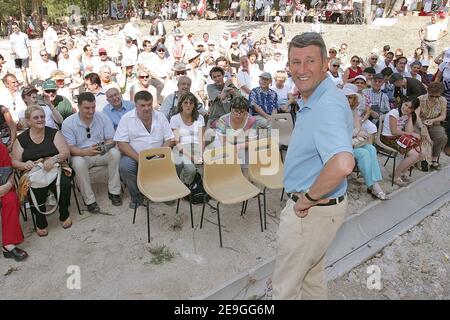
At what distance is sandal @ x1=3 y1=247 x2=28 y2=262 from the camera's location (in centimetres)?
356

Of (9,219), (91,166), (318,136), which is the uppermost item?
(318,136)

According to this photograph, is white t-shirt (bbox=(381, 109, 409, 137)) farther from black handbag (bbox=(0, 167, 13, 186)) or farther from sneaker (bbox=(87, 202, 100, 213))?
black handbag (bbox=(0, 167, 13, 186))

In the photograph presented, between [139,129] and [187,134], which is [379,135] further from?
[139,129]

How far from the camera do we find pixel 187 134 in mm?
4832

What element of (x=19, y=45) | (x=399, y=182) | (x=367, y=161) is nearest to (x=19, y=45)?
(x=19, y=45)

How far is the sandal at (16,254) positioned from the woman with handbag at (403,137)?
4788mm

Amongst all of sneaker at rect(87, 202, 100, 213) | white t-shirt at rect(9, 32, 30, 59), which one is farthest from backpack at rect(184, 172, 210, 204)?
white t-shirt at rect(9, 32, 30, 59)

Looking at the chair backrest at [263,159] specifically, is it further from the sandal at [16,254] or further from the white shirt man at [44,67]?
the white shirt man at [44,67]

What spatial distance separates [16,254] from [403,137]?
5066mm

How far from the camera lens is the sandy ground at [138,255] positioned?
323cm

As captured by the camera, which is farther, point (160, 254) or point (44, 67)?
point (44, 67)

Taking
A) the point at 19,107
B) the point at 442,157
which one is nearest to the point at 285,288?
the point at 19,107

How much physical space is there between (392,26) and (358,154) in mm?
16149

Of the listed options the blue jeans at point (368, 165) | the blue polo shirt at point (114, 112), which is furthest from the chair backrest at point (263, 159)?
the blue polo shirt at point (114, 112)
